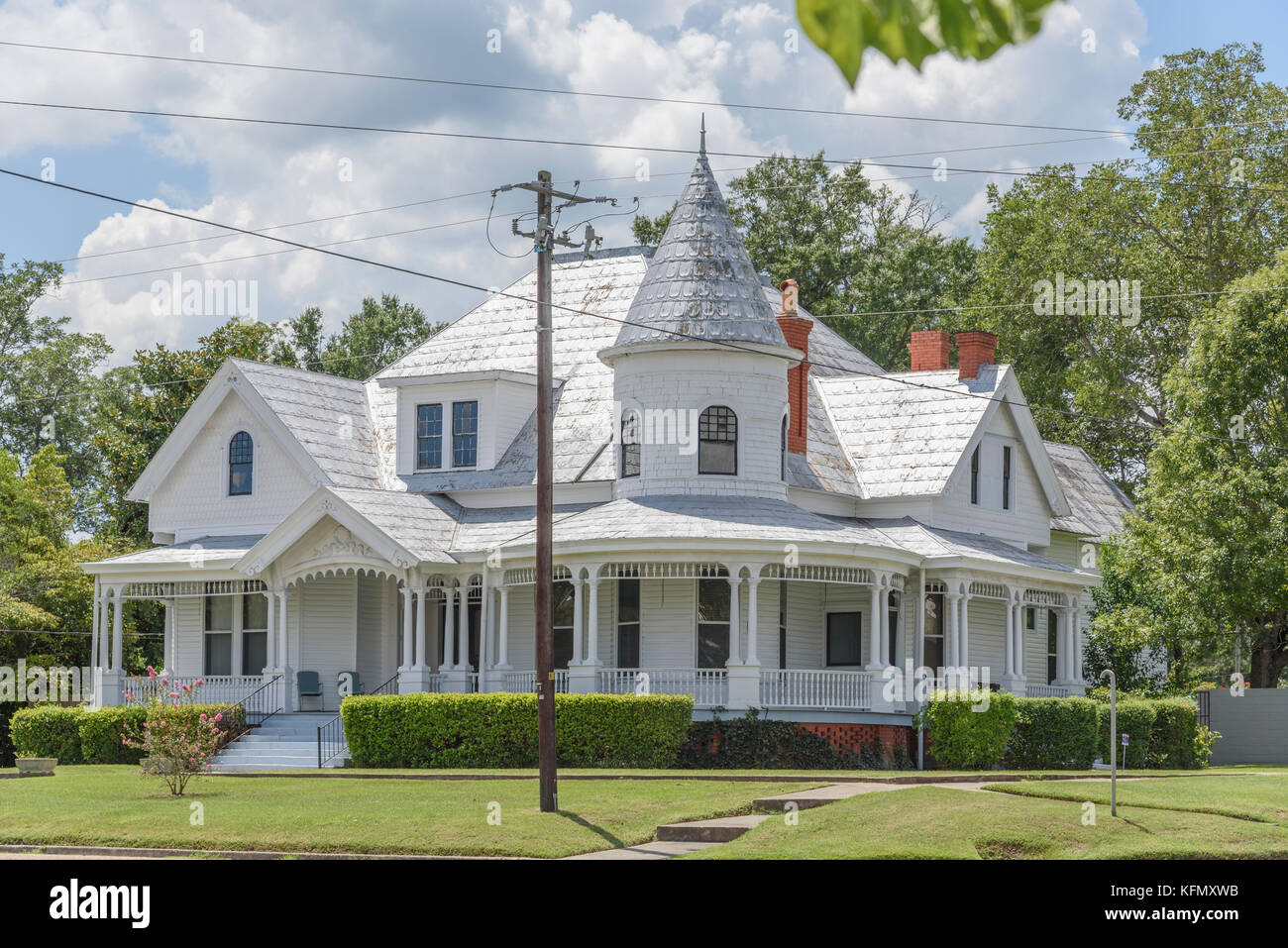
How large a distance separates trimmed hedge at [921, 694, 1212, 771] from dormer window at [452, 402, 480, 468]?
1220 cm

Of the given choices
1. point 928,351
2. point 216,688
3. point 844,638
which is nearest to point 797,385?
point 844,638

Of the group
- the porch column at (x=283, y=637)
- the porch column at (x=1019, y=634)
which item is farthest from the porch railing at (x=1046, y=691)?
the porch column at (x=283, y=637)

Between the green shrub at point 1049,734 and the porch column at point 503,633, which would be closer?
the green shrub at point 1049,734

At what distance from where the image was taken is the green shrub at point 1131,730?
3325 centimetres

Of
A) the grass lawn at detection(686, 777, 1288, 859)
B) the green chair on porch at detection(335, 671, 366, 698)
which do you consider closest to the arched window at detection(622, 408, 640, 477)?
the green chair on porch at detection(335, 671, 366, 698)

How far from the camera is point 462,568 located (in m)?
33.9

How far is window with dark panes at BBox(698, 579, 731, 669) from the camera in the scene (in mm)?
33031

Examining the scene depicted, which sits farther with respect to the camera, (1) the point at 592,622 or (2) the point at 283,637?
(2) the point at 283,637

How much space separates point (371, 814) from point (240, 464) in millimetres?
19179

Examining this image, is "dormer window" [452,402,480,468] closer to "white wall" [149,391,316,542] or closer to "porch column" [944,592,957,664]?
"white wall" [149,391,316,542]

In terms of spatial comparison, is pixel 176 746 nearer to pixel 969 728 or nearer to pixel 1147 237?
pixel 969 728

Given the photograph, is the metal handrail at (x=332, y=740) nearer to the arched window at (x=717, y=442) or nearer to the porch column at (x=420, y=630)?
the porch column at (x=420, y=630)

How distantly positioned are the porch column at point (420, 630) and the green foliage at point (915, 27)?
31.5 metres

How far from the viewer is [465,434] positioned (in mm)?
37906
